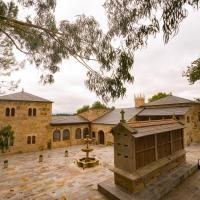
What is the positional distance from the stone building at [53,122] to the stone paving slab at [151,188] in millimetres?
8474

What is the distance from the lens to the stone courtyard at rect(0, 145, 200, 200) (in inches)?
351

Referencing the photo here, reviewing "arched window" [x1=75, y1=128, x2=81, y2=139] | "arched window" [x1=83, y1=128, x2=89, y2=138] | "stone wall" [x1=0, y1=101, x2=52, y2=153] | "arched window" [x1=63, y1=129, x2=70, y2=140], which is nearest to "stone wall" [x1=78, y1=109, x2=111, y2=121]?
"arched window" [x1=83, y1=128, x2=89, y2=138]

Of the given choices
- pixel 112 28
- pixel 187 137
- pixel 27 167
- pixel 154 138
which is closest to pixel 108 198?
pixel 154 138

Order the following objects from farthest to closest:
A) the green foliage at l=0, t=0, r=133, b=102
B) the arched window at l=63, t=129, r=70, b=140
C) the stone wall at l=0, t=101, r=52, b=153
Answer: the arched window at l=63, t=129, r=70, b=140, the stone wall at l=0, t=101, r=52, b=153, the green foliage at l=0, t=0, r=133, b=102

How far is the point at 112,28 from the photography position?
7.12 m

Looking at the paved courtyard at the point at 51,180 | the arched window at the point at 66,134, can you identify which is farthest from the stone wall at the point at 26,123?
the paved courtyard at the point at 51,180

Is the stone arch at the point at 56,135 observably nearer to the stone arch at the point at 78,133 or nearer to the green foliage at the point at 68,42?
the stone arch at the point at 78,133

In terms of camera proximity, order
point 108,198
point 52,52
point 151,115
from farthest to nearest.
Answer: point 151,115
point 52,52
point 108,198

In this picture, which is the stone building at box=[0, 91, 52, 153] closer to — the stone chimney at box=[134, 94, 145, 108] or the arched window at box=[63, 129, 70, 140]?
the arched window at box=[63, 129, 70, 140]

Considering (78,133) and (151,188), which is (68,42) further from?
(78,133)

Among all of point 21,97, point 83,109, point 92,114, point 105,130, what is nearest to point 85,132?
point 92,114

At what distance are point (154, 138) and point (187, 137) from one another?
49.2 feet

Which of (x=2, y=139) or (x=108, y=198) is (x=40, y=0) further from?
(x=108, y=198)

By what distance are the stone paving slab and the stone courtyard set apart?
310 mm
